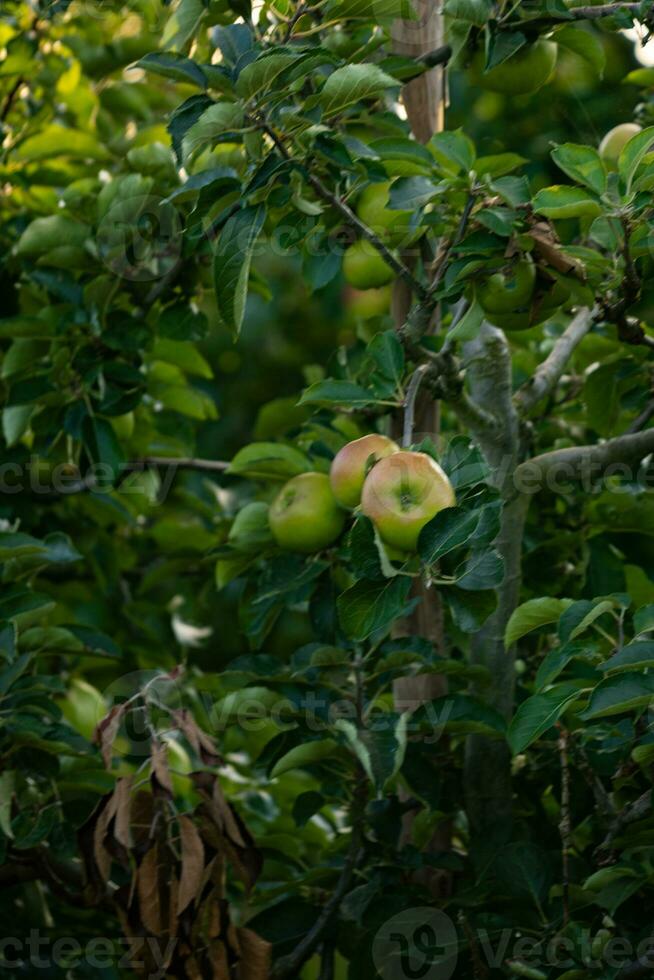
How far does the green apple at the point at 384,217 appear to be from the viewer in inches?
51.5

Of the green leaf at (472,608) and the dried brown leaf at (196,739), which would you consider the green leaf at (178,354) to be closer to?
the dried brown leaf at (196,739)

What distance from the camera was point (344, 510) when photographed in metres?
1.36

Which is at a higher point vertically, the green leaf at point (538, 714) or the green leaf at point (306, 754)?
the green leaf at point (538, 714)

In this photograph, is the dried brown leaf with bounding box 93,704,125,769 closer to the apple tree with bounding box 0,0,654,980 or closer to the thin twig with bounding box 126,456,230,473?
the apple tree with bounding box 0,0,654,980

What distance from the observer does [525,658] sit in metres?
1.61

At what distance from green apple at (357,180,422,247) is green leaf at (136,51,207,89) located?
23 cm

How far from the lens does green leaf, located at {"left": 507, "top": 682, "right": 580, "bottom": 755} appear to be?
42.9 inches

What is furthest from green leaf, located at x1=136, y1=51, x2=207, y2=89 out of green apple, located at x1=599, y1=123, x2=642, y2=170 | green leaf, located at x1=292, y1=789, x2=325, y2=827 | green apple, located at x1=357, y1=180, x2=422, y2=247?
green leaf, located at x1=292, y1=789, x2=325, y2=827

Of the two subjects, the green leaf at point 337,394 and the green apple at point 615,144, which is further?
the green apple at point 615,144

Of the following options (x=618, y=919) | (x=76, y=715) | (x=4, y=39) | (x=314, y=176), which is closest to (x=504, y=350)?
(x=314, y=176)

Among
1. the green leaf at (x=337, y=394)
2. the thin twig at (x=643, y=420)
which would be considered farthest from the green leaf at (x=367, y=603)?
the thin twig at (x=643, y=420)

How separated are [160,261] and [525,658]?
27.7 inches

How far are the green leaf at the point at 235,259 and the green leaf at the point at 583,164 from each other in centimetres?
28

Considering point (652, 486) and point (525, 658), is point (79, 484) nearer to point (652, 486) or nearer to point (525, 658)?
point (525, 658)
